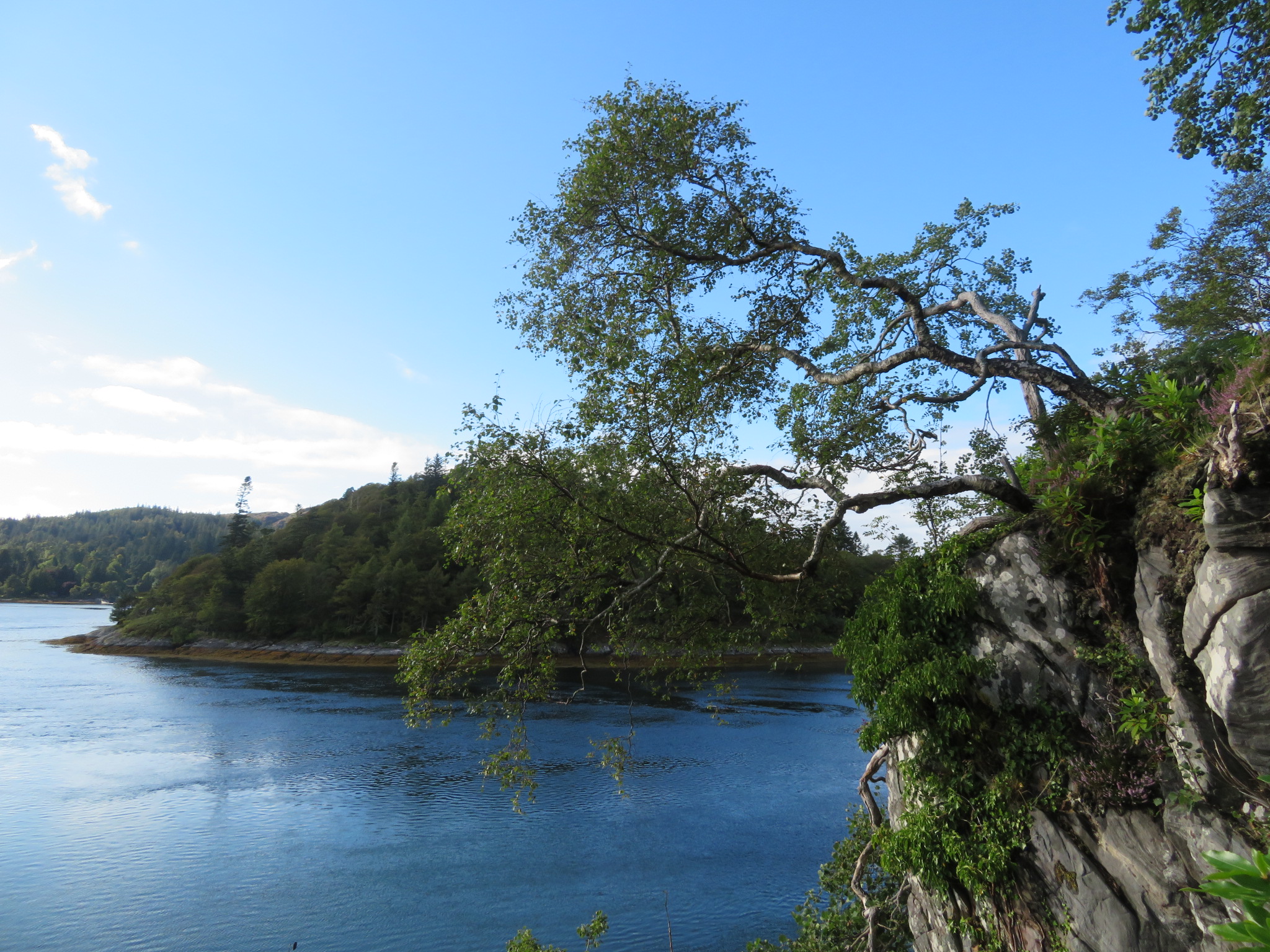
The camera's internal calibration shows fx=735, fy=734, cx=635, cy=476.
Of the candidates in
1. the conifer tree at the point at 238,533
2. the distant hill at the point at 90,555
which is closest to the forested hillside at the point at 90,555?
the distant hill at the point at 90,555

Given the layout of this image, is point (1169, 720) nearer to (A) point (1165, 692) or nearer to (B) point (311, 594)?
(A) point (1165, 692)

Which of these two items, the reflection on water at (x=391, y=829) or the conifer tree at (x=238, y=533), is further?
the conifer tree at (x=238, y=533)

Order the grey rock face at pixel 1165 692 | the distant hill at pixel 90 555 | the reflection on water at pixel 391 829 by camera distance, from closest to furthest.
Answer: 1. the grey rock face at pixel 1165 692
2. the reflection on water at pixel 391 829
3. the distant hill at pixel 90 555

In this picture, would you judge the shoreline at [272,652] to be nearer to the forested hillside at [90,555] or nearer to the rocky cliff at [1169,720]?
the rocky cliff at [1169,720]

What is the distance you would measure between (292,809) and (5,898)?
7287mm

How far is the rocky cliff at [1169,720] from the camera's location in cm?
523

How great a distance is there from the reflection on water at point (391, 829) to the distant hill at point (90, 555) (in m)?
113

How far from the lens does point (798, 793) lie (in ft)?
→ 76.8

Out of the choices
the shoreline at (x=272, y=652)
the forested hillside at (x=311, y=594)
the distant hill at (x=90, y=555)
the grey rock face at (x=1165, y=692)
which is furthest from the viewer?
the distant hill at (x=90, y=555)

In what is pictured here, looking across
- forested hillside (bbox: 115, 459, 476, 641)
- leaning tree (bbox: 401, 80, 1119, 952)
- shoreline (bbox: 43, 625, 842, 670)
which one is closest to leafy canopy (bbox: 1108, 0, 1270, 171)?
leaning tree (bbox: 401, 80, 1119, 952)

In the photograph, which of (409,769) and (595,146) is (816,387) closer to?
(595,146)

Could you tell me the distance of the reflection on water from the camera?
1549 centimetres

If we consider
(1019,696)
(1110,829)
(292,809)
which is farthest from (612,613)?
(292,809)

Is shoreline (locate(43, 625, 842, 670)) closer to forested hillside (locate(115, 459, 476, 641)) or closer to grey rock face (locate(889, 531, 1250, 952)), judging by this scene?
forested hillside (locate(115, 459, 476, 641))
